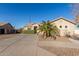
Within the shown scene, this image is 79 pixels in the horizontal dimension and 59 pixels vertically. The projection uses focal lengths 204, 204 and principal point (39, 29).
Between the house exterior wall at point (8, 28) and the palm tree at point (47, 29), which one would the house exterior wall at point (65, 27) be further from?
the house exterior wall at point (8, 28)

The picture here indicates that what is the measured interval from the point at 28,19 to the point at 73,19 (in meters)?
1.94

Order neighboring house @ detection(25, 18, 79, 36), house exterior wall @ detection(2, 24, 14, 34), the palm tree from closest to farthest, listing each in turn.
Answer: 1. neighboring house @ detection(25, 18, 79, 36)
2. house exterior wall @ detection(2, 24, 14, 34)
3. the palm tree

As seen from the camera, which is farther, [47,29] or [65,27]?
[47,29]

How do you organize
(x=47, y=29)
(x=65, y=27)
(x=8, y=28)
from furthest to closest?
1. (x=47, y=29)
2. (x=8, y=28)
3. (x=65, y=27)

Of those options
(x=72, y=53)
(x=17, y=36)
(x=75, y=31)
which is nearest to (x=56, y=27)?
(x=75, y=31)

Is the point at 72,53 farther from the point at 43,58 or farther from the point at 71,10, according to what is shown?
the point at 71,10

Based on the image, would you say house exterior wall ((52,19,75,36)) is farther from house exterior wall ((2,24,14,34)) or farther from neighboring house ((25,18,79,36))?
house exterior wall ((2,24,14,34))

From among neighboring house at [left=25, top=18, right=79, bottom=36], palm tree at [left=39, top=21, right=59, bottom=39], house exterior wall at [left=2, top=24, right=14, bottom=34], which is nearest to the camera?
neighboring house at [left=25, top=18, right=79, bottom=36]

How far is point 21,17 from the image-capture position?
8.36m

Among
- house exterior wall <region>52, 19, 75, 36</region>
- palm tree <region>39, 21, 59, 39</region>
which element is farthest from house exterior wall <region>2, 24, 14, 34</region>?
house exterior wall <region>52, 19, 75, 36</region>

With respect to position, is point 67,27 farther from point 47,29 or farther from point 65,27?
point 47,29

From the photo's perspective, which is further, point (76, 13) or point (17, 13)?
point (76, 13)

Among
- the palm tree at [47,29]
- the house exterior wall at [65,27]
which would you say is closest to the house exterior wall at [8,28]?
the palm tree at [47,29]

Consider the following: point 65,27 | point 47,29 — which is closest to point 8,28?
point 47,29
